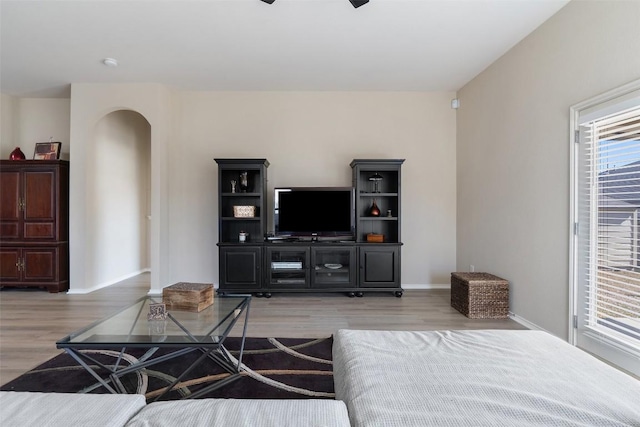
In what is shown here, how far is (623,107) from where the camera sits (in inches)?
81.3

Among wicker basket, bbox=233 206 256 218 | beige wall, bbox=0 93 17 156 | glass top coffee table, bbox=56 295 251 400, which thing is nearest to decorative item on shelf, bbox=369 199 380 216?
wicker basket, bbox=233 206 256 218

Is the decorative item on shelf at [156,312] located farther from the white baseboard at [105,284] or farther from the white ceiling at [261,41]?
the white baseboard at [105,284]

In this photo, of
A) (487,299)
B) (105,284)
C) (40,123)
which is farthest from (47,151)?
(487,299)

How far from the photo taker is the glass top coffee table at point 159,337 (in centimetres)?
163

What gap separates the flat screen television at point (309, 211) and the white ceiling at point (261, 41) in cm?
153

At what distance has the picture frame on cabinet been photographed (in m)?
4.43

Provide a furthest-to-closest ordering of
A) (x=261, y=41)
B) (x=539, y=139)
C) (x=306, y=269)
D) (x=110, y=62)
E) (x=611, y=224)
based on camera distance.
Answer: (x=306, y=269) → (x=110, y=62) → (x=261, y=41) → (x=539, y=139) → (x=611, y=224)

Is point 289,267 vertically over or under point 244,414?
under

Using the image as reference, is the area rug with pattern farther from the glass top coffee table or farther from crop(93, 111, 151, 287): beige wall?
crop(93, 111, 151, 287): beige wall

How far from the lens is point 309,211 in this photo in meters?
4.12

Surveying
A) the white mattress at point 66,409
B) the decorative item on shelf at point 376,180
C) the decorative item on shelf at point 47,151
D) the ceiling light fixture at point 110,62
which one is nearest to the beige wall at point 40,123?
the decorative item on shelf at point 47,151

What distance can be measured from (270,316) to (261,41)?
289cm

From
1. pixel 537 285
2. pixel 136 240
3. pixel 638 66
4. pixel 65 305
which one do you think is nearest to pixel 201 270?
pixel 65 305

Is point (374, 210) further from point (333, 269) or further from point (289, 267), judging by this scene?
point (289, 267)
